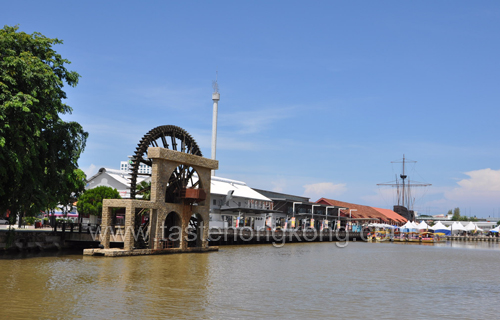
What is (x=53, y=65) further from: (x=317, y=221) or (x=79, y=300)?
(x=317, y=221)

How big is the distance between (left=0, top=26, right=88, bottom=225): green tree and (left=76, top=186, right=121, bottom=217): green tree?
68.2 feet

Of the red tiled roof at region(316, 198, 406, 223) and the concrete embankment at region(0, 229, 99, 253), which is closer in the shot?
the concrete embankment at region(0, 229, 99, 253)

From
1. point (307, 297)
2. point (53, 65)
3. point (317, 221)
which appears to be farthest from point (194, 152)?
point (317, 221)

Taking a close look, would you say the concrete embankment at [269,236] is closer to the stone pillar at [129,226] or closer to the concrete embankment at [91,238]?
the concrete embankment at [91,238]

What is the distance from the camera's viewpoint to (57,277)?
2336 centimetres

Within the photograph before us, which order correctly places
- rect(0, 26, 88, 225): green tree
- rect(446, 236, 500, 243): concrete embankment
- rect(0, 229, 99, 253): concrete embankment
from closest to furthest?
rect(0, 26, 88, 225): green tree, rect(0, 229, 99, 253): concrete embankment, rect(446, 236, 500, 243): concrete embankment

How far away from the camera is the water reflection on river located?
17.1 m

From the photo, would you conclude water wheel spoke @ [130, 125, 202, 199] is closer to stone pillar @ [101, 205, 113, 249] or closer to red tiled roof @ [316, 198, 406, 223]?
stone pillar @ [101, 205, 113, 249]

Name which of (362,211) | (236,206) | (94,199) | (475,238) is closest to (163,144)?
(94,199)

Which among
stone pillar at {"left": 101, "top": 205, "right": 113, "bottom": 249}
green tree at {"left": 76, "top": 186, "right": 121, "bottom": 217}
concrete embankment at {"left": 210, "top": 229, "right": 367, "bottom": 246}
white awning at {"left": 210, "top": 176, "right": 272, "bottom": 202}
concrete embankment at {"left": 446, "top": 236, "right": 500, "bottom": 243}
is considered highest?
white awning at {"left": 210, "top": 176, "right": 272, "bottom": 202}

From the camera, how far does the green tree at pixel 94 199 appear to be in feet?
180

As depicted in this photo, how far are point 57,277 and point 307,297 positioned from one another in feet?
37.9

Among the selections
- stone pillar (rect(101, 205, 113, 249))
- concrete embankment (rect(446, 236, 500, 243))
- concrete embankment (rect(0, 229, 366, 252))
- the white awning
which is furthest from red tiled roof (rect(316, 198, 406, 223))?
stone pillar (rect(101, 205, 113, 249))

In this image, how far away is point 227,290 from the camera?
2178cm
